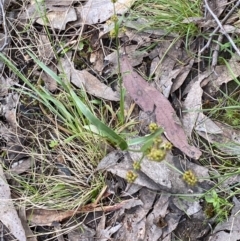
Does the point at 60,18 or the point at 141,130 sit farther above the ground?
the point at 60,18

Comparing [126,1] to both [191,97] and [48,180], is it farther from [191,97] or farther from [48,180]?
[48,180]

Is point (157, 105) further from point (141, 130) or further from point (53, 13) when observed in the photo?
point (53, 13)

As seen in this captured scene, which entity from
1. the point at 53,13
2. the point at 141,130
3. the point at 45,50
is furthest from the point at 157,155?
the point at 53,13

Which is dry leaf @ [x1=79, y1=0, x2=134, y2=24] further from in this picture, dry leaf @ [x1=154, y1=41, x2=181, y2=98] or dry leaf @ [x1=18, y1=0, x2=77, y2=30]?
dry leaf @ [x1=154, y1=41, x2=181, y2=98]

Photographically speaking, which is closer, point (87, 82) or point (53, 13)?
point (87, 82)

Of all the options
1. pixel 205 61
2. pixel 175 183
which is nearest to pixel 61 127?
pixel 175 183

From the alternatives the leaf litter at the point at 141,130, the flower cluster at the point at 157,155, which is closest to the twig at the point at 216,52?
the leaf litter at the point at 141,130

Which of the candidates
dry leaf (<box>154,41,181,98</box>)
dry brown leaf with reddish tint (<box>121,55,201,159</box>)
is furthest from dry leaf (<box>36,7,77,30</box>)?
dry leaf (<box>154,41,181,98</box>)
